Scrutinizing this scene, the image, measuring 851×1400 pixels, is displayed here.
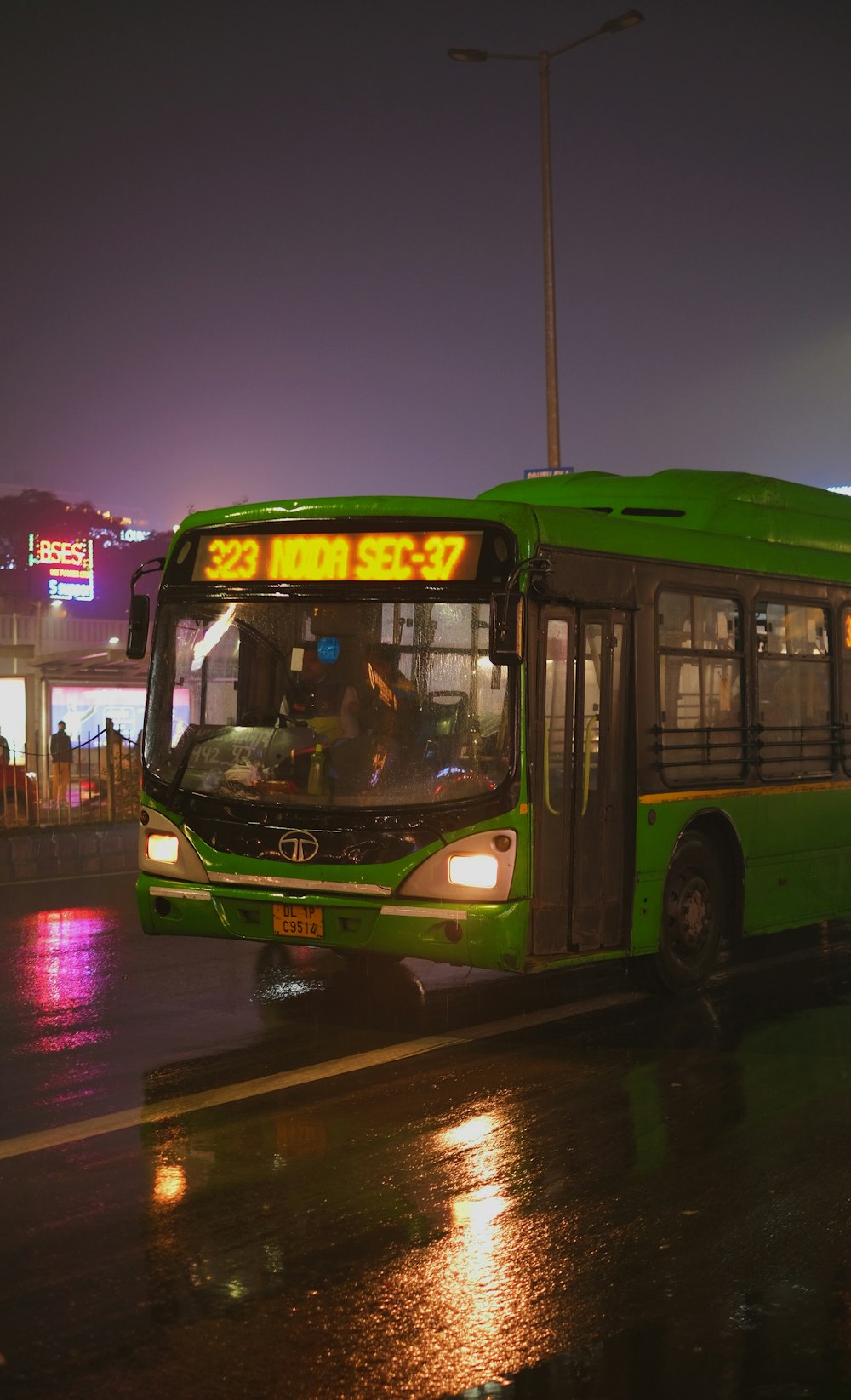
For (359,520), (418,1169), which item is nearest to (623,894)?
(359,520)

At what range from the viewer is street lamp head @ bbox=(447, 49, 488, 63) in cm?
2397

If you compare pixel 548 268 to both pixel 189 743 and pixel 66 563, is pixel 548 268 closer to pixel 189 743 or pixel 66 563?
pixel 189 743

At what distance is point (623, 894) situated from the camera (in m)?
9.71

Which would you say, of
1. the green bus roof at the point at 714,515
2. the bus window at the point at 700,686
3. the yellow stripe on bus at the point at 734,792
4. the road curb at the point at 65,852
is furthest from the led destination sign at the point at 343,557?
the road curb at the point at 65,852

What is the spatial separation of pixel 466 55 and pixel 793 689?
1593 cm

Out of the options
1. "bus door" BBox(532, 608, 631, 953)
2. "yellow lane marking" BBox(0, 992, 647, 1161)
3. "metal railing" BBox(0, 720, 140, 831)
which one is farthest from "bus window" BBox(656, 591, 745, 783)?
"metal railing" BBox(0, 720, 140, 831)

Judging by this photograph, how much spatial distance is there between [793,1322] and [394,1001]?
5.25m

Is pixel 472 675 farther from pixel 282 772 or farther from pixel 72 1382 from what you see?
pixel 72 1382

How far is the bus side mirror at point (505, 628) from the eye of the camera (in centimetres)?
838

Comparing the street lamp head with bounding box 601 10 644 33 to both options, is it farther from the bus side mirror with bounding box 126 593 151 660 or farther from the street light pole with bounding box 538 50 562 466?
the bus side mirror with bounding box 126 593 151 660

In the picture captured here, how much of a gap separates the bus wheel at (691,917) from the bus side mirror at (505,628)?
240 cm

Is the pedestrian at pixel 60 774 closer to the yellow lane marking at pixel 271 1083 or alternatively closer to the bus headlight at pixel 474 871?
the yellow lane marking at pixel 271 1083

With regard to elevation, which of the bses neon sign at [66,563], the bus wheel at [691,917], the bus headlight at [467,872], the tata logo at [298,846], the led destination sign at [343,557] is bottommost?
the bus wheel at [691,917]

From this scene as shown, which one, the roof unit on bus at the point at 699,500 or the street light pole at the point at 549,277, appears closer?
the roof unit on bus at the point at 699,500
